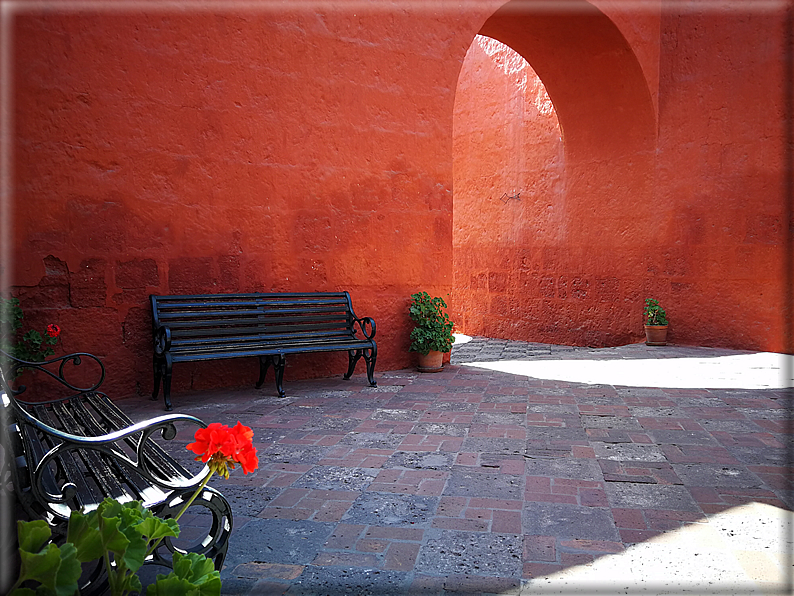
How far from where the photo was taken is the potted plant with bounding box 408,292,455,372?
19.5ft

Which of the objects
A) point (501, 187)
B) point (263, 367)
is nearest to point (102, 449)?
point (263, 367)

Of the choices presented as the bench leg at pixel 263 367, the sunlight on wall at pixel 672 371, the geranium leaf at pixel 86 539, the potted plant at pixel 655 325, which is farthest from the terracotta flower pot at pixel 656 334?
the geranium leaf at pixel 86 539

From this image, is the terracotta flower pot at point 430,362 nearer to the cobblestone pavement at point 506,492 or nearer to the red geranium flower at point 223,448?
the cobblestone pavement at point 506,492

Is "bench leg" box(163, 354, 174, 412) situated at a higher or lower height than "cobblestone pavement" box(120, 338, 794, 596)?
higher

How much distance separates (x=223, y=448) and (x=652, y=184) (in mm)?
7870

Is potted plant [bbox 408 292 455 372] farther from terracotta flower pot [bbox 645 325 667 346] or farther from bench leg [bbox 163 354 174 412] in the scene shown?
terracotta flower pot [bbox 645 325 667 346]

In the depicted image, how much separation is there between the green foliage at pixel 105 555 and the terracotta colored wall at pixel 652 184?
7.13 metres

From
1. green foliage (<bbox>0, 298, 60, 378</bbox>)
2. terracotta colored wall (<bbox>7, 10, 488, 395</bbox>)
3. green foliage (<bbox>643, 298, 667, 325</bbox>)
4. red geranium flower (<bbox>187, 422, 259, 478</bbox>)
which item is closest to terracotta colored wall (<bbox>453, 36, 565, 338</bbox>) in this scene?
green foliage (<bbox>643, 298, 667, 325</bbox>)

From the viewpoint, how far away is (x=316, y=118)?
5.55 m

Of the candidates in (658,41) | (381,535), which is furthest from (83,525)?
(658,41)

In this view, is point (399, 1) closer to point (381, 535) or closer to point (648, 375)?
point (648, 375)

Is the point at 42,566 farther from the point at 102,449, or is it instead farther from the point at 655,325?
the point at 655,325

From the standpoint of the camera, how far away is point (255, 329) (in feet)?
16.8

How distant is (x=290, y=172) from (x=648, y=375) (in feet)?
12.4
